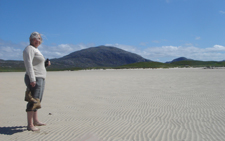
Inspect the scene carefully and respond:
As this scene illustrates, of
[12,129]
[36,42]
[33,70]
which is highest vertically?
[36,42]

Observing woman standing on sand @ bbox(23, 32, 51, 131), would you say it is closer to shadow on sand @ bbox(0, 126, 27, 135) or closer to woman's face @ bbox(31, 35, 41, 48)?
woman's face @ bbox(31, 35, 41, 48)

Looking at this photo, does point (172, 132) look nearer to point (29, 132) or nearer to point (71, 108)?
point (29, 132)

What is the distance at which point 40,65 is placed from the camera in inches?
203

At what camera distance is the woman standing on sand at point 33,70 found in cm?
480

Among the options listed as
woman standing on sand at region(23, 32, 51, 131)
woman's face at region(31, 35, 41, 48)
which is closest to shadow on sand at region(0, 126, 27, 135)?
woman standing on sand at region(23, 32, 51, 131)

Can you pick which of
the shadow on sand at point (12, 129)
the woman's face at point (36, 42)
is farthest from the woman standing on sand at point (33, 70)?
the shadow on sand at point (12, 129)

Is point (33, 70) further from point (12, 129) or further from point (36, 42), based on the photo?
point (12, 129)

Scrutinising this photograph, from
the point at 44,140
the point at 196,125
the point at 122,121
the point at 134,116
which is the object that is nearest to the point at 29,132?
the point at 44,140

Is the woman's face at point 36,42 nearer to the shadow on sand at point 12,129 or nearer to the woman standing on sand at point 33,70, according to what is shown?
the woman standing on sand at point 33,70

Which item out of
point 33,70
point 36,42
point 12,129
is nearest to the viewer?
point 33,70

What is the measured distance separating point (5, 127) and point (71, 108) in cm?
299

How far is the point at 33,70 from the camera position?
4.93 meters

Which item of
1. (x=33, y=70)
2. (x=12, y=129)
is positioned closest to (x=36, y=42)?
(x=33, y=70)

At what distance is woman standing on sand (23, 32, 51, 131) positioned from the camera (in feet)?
15.7
